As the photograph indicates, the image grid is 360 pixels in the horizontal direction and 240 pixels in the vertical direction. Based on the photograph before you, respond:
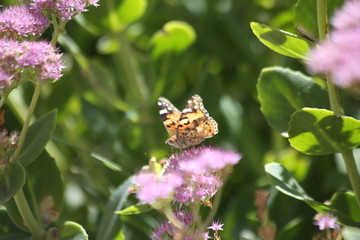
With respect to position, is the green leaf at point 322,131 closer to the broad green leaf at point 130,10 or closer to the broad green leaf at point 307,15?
the broad green leaf at point 307,15

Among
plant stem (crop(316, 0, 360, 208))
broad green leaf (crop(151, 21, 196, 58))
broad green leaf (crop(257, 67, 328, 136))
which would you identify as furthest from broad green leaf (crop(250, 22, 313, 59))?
broad green leaf (crop(151, 21, 196, 58))

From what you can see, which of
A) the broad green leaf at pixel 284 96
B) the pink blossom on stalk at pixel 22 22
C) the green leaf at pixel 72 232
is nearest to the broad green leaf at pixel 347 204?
the broad green leaf at pixel 284 96

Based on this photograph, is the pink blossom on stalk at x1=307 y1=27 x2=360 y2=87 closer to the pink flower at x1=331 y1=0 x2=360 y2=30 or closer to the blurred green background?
the pink flower at x1=331 y1=0 x2=360 y2=30

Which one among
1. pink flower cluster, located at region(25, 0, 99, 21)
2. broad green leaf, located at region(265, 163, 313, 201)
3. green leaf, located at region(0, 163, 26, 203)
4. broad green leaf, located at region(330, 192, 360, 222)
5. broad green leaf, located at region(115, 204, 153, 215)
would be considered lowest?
broad green leaf, located at region(330, 192, 360, 222)

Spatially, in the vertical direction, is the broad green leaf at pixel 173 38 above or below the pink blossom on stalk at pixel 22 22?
below

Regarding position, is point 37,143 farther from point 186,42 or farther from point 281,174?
point 186,42

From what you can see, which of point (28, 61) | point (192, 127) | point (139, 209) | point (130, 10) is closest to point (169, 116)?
point (192, 127)
